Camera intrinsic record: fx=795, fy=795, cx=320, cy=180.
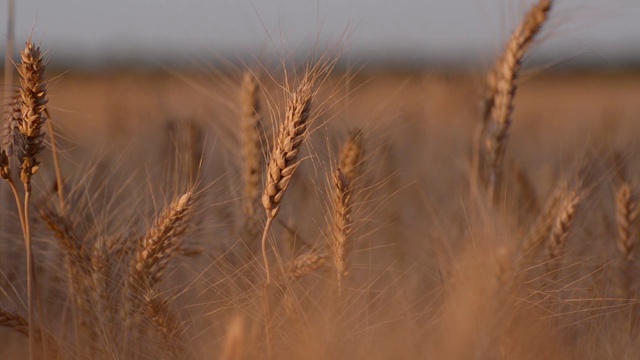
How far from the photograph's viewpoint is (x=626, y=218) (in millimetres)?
1760

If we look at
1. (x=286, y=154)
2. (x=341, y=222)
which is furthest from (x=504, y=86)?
(x=286, y=154)

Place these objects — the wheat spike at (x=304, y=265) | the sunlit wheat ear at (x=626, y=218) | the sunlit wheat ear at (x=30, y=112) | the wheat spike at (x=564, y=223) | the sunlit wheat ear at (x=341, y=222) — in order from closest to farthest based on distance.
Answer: the sunlit wheat ear at (x=30, y=112) < the sunlit wheat ear at (x=341, y=222) < the wheat spike at (x=304, y=265) < the wheat spike at (x=564, y=223) < the sunlit wheat ear at (x=626, y=218)

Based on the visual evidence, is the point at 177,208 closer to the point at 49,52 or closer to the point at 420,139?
the point at 49,52

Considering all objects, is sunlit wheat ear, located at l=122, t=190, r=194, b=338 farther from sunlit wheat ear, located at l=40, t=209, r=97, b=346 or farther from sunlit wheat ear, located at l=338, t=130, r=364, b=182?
sunlit wheat ear, located at l=338, t=130, r=364, b=182

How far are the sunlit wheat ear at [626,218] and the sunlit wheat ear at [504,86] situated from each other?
0.28m

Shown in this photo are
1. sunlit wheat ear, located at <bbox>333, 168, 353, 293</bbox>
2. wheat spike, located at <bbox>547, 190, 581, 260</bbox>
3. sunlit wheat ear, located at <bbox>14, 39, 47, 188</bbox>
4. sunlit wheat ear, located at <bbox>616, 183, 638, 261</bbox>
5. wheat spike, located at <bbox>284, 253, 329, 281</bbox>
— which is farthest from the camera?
sunlit wheat ear, located at <bbox>616, 183, 638, 261</bbox>

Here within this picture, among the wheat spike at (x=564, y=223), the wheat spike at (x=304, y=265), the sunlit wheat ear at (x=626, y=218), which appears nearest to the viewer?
the wheat spike at (x=304, y=265)

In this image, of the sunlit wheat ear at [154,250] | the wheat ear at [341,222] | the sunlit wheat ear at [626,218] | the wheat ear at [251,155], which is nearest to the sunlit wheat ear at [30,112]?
the sunlit wheat ear at [154,250]

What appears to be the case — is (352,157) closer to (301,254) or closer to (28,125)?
(301,254)

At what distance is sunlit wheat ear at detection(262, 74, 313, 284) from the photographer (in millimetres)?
1175

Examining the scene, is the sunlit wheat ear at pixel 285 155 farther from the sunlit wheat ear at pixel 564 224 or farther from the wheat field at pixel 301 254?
the sunlit wheat ear at pixel 564 224

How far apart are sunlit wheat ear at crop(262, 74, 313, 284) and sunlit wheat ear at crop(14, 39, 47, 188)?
1.12 ft

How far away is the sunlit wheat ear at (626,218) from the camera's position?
1.75 meters

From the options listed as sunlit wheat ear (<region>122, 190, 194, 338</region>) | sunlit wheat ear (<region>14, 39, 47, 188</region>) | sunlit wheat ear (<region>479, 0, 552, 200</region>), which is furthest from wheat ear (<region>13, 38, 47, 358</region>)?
sunlit wheat ear (<region>479, 0, 552, 200</region>)
